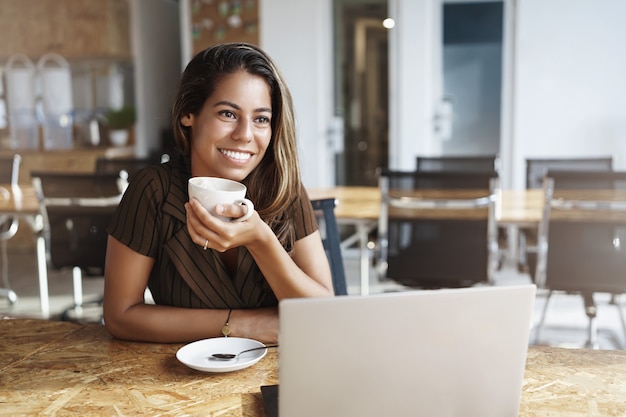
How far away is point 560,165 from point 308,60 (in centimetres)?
255

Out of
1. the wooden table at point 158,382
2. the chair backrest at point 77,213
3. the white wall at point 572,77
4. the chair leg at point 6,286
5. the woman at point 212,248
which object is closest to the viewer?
the wooden table at point 158,382

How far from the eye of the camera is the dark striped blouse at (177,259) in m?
1.51

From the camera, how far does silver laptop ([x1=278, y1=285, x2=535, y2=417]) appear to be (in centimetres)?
84

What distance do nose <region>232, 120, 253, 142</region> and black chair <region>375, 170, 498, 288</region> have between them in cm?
171

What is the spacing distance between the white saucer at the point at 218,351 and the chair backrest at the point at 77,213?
7.14 feet

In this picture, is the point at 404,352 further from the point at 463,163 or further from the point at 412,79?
the point at 412,79

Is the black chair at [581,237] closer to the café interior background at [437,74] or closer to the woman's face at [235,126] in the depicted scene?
the woman's face at [235,126]

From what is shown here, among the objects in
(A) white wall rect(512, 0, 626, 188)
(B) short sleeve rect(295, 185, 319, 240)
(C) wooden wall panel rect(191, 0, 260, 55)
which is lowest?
(B) short sleeve rect(295, 185, 319, 240)

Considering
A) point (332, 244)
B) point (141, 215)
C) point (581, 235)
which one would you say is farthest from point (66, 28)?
point (141, 215)

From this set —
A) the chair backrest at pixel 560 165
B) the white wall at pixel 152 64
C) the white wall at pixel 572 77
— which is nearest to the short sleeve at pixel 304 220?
the chair backrest at pixel 560 165

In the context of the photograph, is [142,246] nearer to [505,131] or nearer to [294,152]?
[294,152]

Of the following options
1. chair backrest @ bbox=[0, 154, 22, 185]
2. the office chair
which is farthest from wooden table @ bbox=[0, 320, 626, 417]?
chair backrest @ bbox=[0, 154, 22, 185]

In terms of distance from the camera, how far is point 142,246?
1.49 meters

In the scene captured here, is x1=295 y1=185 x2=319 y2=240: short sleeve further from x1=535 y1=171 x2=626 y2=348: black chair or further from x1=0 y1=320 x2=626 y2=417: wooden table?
x1=535 y1=171 x2=626 y2=348: black chair
